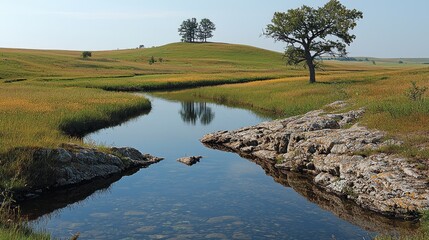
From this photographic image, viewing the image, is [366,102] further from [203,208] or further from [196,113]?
[196,113]

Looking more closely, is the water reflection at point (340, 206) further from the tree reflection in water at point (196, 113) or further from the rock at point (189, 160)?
the tree reflection in water at point (196, 113)

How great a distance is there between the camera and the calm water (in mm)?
13617

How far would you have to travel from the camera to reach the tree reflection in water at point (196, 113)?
38.8 m

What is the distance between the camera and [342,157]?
62.8 feet

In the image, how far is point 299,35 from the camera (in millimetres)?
53469

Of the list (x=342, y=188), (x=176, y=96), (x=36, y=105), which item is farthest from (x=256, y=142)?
(x=176, y=96)

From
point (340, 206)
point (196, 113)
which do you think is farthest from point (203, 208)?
point (196, 113)

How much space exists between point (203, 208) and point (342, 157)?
7.16 metres

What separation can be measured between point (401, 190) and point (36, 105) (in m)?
27.0

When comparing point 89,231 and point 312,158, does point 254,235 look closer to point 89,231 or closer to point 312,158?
point 89,231

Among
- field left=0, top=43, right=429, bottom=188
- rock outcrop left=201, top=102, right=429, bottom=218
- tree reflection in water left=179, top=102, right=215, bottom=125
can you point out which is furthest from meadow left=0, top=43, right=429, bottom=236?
tree reflection in water left=179, top=102, right=215, bottom=125

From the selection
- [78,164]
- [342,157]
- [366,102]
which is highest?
[366,102]

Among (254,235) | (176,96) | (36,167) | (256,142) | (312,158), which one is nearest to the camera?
(254,235)

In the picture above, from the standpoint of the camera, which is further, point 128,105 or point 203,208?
point 128,105
